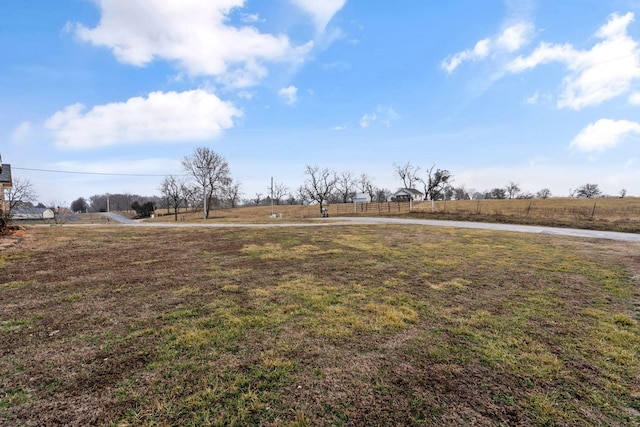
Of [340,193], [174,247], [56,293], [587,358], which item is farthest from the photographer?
[340,193]

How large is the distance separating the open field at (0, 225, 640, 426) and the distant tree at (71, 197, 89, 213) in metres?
121

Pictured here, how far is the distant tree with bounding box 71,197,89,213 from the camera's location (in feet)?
324

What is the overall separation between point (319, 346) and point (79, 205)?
131m

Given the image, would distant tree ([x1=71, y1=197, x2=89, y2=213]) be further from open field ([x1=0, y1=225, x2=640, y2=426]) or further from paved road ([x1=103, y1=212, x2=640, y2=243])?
open field ([x1=0, y1=225, x2=640, y2=426])

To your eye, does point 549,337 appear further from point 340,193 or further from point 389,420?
point 340,193

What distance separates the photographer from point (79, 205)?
329 ft

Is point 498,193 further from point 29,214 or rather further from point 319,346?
point 29,214

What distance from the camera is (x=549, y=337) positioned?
321 cm

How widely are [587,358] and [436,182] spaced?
65367mm

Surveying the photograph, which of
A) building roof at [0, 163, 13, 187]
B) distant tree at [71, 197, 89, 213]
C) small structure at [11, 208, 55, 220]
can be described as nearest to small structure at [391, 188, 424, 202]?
building roof at [0, 163, 13, 187]

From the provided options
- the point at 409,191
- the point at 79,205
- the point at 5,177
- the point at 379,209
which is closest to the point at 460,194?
the point at 409,191

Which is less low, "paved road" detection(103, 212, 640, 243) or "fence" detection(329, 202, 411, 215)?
"fence" detection(329, 202, 411, 215)

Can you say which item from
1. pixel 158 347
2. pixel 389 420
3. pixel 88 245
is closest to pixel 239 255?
pixel 158 347

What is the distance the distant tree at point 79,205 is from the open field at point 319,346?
121493mm
